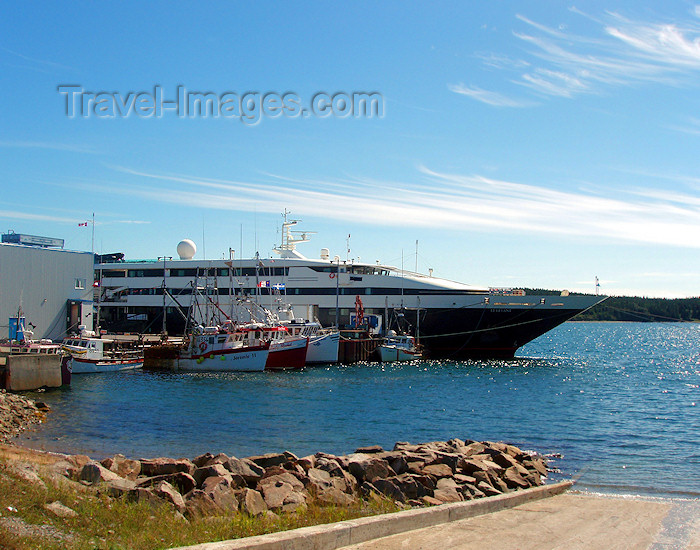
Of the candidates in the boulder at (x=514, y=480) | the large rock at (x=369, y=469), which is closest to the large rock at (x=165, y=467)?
the large rock at (x=369, y=469)

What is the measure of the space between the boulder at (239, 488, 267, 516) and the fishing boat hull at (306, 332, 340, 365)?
42.4m

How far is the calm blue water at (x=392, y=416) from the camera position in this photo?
67.5 feet

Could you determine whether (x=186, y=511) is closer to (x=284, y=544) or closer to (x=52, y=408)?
(x=284, y=544)

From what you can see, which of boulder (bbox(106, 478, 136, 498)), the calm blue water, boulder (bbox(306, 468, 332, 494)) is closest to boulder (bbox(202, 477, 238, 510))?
boulder (bbox(106, 478, 136, 498))

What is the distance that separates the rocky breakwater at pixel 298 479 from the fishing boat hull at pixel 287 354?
31.1 metres

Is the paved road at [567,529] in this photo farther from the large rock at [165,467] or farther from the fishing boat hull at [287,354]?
the fishing boat hull at [287,354]

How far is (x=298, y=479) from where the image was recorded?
12617 millimetres

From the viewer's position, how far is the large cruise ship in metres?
57.9

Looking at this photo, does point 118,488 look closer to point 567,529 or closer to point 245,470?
point 245,470

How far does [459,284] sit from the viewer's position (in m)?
61.8

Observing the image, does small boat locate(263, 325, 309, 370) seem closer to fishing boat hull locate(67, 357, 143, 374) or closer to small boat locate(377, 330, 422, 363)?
fishing boat hull locate(67, 357, 143, 374)

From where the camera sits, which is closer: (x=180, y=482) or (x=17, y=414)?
(x=180, y=482)

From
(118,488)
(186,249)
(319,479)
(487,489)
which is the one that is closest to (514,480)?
(487,489)

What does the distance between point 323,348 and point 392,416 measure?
25.5 metres
